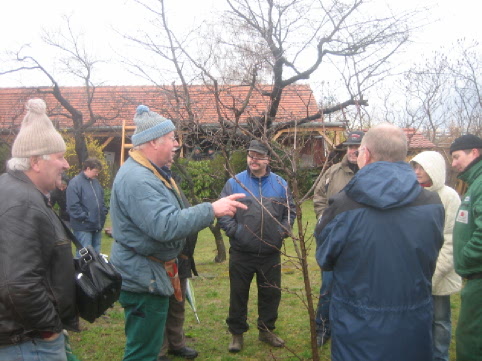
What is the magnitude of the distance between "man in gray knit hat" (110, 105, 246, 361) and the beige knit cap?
67 cm

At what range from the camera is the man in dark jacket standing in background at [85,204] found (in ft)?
Answer: 21.7

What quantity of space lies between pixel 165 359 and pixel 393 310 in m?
2.51

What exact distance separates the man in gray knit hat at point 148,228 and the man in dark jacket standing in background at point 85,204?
3890mm

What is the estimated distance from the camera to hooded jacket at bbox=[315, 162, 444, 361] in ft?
7.03

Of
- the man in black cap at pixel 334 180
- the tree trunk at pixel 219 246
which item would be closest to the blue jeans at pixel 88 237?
the tree trunk at pixel 219 246

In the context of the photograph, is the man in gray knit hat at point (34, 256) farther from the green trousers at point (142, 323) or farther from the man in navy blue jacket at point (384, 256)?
the man in navy blue jacket at point (384, 256)

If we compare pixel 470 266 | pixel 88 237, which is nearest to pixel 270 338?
pixel 470 266

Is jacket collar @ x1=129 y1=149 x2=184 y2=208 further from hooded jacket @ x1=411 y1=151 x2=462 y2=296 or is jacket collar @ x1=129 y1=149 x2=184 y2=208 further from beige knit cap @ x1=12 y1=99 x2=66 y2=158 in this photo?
hooded jacket @ x1=411 y1=151 x2=462 y2=296

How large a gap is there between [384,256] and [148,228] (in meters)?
1.37

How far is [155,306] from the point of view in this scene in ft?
9.75

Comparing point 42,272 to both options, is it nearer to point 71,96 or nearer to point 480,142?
point 480,142

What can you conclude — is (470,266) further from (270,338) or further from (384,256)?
(270,338)

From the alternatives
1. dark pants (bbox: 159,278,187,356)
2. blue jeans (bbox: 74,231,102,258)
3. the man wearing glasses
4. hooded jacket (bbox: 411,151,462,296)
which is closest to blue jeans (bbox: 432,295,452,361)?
hooded jacket (bbox: 411,151,462,296)

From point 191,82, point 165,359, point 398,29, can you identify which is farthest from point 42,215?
point 398,29
